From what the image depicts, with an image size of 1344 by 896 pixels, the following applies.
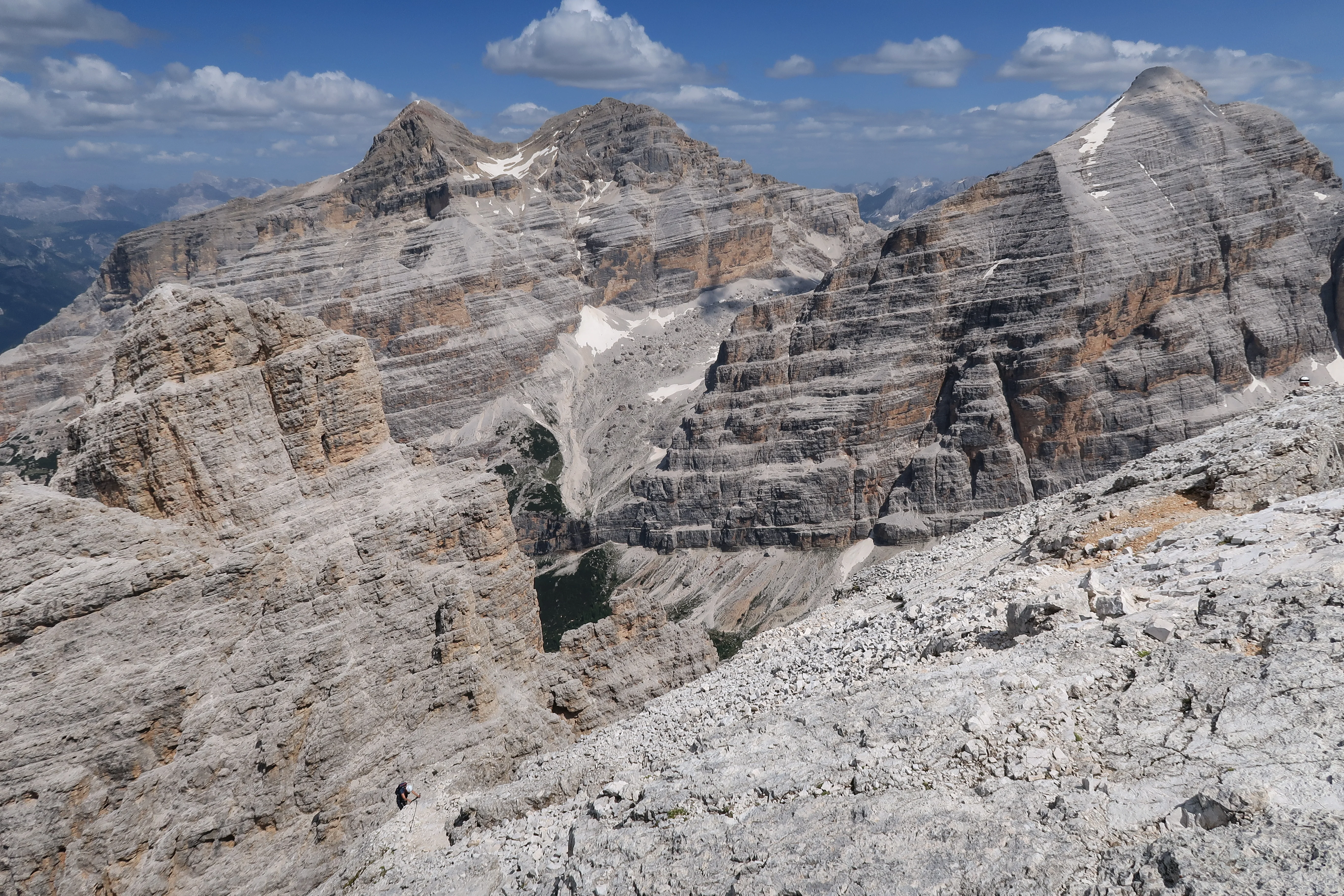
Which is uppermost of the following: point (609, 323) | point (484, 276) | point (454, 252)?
point (454, 252)

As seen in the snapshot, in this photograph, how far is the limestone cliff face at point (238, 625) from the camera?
88.1ft

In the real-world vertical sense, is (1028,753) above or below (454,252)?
below

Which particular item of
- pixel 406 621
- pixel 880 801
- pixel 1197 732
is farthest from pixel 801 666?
pixel 406 621

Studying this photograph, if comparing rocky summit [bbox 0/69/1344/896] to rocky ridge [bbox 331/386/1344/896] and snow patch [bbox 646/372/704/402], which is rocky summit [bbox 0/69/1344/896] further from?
snow patch [bbox 646/372/704/402]

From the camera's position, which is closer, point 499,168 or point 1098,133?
point 1098,133

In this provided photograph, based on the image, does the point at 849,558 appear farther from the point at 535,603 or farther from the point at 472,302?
the point at 472,302

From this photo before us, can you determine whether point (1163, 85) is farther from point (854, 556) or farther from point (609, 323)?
point (609, 323)

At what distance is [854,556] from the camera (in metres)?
109

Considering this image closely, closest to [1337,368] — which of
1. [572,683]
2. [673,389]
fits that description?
[673,389]

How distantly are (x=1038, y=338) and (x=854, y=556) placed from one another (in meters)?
35.2

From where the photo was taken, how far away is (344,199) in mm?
178250

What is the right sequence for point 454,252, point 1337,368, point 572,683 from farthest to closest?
1. point 454,252
2. point 1337,368
3. point 572,683

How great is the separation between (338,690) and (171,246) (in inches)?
7564

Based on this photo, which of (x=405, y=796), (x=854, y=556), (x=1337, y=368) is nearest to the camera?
(x=405, y=796)
